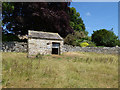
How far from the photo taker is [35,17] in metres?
17.5

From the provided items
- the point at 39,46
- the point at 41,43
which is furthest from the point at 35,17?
the point at 39,46

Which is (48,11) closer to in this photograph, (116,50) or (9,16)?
(9,16)

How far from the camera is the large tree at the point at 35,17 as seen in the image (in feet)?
55.5

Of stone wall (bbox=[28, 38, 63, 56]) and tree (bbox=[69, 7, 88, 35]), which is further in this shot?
tree (bbox=[69, 7, 88, 35])

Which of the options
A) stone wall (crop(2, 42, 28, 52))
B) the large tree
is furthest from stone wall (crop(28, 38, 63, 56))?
the large tree

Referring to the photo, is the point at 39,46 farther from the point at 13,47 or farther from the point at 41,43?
the point at 13,47

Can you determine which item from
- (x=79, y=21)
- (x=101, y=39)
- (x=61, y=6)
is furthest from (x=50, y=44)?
(x=79, y=21)

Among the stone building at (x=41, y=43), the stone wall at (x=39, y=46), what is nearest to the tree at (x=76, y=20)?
the stone building at (x=41, y=43)

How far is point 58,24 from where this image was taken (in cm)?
1848

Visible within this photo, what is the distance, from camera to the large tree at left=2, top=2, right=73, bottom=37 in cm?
1691

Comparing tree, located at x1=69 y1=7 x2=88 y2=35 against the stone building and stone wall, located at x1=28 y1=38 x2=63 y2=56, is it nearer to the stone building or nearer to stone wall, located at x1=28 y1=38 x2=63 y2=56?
the stone building

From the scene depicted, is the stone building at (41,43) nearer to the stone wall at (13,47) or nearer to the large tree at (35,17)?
the stone wall at (13,47)

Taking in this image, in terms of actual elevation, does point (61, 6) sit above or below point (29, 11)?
above

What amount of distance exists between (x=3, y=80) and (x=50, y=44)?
9.75 meters
